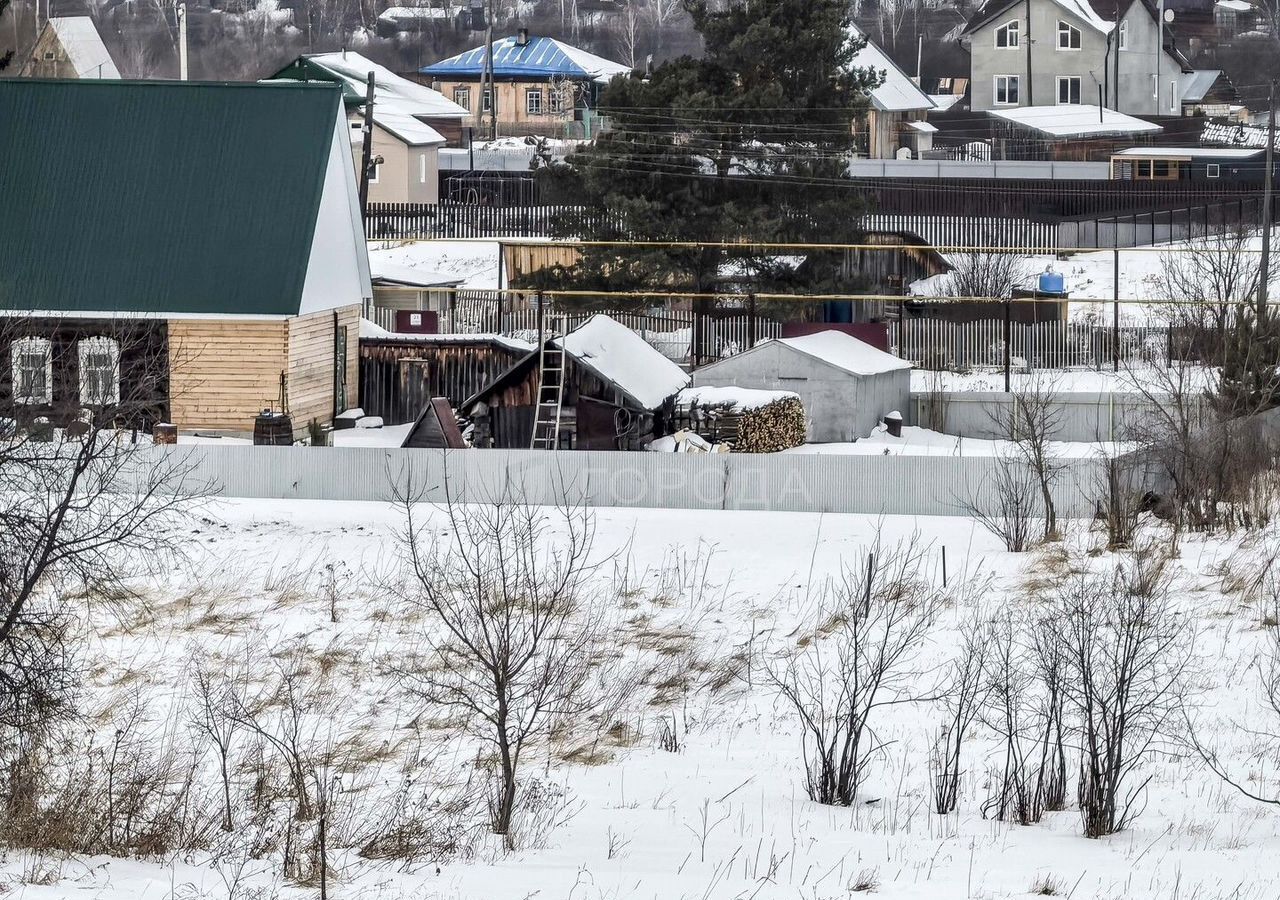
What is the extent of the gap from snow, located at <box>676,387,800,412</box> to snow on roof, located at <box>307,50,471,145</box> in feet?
89.1

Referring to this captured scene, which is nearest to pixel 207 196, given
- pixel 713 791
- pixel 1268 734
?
pixel 713 791

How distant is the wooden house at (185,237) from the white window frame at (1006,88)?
58.7m

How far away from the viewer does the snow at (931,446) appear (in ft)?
90.7

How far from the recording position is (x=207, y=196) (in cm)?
2856

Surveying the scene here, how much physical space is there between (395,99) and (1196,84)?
47538 mm

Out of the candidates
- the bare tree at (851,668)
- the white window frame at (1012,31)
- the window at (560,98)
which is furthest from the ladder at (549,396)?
the window at (560,98)

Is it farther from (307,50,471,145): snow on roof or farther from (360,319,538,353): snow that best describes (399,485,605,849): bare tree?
(307,50,471,145): snow on roof

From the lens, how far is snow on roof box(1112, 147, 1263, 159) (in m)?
63.3

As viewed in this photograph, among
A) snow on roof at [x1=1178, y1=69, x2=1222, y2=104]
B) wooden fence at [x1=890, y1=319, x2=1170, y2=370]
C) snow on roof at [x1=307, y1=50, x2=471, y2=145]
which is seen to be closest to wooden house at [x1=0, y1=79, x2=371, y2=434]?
wooden fence at [x1=890, y1=319, x2=1170, y2=370]

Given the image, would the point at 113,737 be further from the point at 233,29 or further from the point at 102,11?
the point at 102,11

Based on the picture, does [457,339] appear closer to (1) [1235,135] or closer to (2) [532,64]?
(1) [1235,135]

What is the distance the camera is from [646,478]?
2302cm

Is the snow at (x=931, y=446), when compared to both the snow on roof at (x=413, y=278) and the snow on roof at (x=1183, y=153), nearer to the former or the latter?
the snow on roof at (x=413, y=278)

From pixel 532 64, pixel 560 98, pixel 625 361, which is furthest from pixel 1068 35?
pixel 625 361
